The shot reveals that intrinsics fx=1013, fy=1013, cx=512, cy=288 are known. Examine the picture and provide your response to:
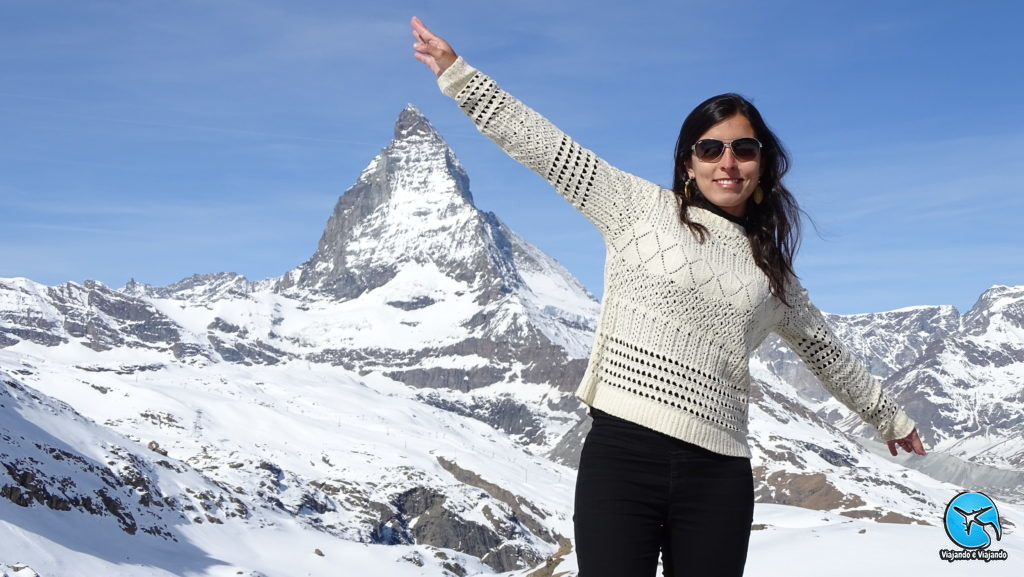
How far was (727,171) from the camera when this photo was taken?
5480 mm

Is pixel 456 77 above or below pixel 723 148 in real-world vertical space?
above

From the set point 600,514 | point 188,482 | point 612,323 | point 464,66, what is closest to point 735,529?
point 600,514

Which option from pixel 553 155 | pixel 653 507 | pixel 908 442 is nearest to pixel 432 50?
pixel 553 155

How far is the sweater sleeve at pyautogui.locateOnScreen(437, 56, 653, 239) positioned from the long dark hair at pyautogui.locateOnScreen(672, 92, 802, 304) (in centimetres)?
35

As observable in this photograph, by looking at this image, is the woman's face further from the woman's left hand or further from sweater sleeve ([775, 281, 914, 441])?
the woman's left hand

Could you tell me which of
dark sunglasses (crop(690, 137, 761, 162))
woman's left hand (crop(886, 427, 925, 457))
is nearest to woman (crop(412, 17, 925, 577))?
dark sunglasses (crop(690, 137, 761, 162))

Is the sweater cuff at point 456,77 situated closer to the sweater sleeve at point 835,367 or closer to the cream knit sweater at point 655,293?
the cream knit sweater at point 655,293

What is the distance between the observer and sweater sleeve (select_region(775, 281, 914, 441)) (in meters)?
5.94

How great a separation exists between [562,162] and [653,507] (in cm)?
183

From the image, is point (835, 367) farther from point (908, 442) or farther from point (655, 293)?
point (655, 293)

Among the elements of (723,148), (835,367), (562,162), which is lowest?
(835,367)

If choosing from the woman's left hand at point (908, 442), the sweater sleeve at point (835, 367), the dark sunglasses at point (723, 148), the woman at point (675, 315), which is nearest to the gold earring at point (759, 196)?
the woman at point (675, 315)

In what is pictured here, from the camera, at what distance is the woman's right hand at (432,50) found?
18.6 feet

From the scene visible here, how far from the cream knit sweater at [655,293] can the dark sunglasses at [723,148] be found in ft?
0.97
